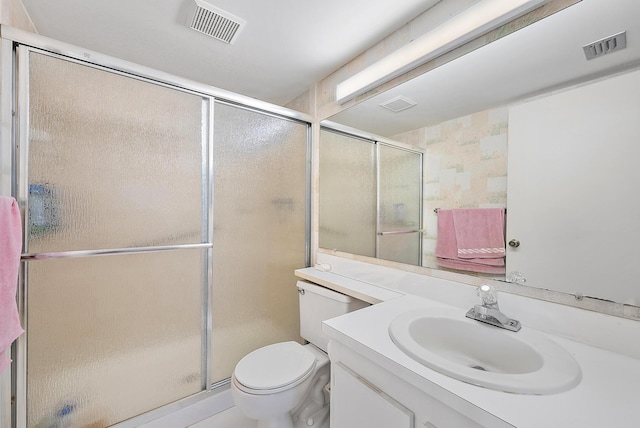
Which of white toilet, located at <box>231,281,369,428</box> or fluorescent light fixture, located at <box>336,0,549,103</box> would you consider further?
white toilet, located at <box>231,281,369,428</box>

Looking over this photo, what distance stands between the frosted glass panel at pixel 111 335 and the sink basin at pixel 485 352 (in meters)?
1.22

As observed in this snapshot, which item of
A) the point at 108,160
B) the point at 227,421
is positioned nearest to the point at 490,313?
the point at 227,421

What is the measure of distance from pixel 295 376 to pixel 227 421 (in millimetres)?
654

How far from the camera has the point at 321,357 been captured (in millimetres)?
1430

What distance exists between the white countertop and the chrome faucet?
0.43 ft

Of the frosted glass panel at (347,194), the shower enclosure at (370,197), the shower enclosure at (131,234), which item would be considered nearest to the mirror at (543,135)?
the shower enclosure at (370,197)

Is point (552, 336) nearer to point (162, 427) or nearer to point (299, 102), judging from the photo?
point (162, 427)

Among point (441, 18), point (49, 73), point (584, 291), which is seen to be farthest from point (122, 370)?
point (441, 18)

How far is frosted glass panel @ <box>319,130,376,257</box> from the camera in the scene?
5.57 feet

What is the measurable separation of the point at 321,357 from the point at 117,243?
1.21 m

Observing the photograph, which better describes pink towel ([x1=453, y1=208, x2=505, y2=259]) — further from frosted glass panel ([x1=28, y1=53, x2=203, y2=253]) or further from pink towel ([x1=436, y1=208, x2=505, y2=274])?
frosted glass panel ([x1=28, y1=53, x2=203, y2=253])

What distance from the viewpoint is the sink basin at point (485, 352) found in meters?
0.62

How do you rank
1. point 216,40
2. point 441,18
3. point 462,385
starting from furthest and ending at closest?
point 216,40 → point 441,18 → point 462,385

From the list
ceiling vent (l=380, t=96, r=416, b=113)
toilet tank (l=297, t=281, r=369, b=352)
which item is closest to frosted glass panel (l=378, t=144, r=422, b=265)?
ceiling vent (l=380, t=96, r=416, b=113)
